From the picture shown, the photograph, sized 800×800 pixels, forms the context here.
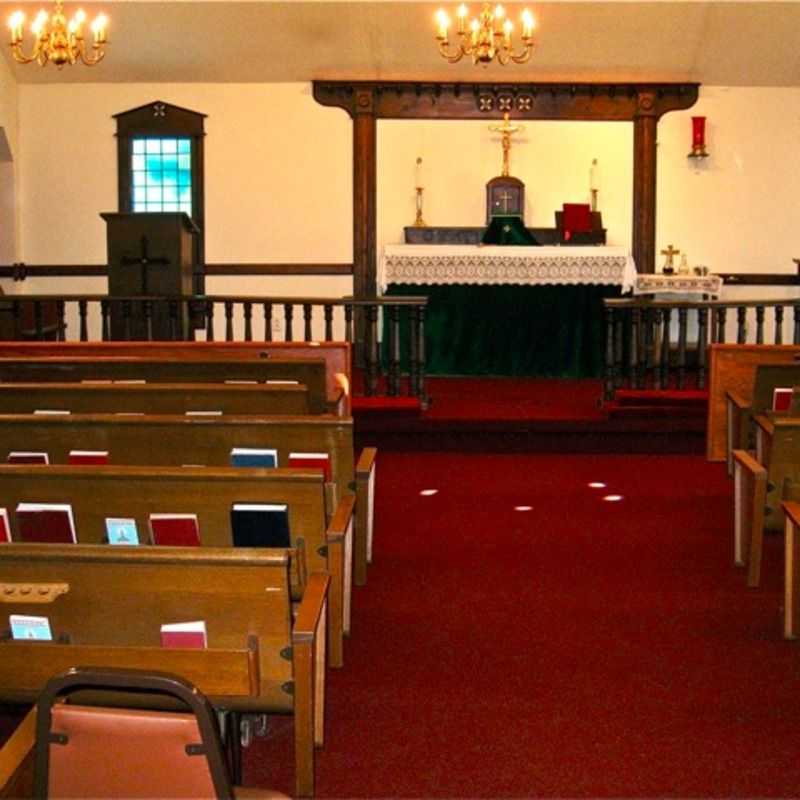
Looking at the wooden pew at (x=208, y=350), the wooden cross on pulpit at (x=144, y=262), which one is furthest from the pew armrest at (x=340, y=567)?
the wooden cross on pulpit at (x=144, y=262)

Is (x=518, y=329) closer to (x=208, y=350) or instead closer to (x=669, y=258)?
(x=669, y=258)

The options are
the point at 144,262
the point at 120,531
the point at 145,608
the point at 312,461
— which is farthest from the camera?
the point at 144,262

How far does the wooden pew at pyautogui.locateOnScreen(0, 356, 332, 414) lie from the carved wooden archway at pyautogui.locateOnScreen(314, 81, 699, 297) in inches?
239

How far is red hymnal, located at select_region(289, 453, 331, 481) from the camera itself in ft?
15.6

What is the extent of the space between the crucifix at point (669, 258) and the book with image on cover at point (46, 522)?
27.8 feet

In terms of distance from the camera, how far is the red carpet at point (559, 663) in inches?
141

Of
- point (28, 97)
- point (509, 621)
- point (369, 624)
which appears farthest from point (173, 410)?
point (28, 97)

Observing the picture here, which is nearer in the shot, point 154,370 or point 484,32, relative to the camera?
point 154,370

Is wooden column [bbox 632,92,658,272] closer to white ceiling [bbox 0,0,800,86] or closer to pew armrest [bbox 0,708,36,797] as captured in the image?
white ceiling [bbox 0,0,800,86]

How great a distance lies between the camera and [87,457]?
478 cm

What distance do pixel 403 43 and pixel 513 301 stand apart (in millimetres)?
2664

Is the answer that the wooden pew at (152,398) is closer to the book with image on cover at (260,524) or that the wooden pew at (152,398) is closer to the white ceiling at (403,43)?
the book with image on cover at (260,524)

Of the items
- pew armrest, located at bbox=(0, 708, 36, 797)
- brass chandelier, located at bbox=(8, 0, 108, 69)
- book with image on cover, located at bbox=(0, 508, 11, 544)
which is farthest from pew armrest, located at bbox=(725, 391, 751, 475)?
brass chandelier, located at bbox=(8, 0, 108, 69)

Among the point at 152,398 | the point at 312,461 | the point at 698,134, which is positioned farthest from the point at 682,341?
the point at 312,461
